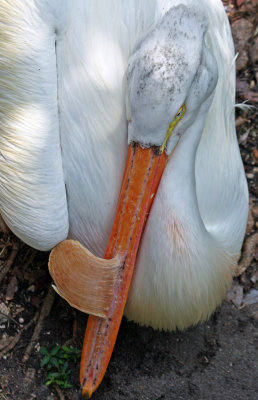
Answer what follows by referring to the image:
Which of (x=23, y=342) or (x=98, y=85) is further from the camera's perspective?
(x=23, y=342)

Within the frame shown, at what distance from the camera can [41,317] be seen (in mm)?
2566

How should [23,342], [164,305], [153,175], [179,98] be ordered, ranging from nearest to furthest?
[179,98]
[153,175]
[164,305]
[23,342]

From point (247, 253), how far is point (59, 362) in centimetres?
108

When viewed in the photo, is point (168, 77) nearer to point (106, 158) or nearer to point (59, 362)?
point (106, 158)

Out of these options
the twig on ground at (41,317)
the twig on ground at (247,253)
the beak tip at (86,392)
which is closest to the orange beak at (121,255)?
the beak tip at (86,392)

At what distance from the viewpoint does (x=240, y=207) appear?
8.46 feet

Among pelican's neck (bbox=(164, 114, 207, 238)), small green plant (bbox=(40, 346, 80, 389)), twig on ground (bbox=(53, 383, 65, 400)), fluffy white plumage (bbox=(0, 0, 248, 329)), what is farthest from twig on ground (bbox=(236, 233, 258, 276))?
twig on ground (bbox=(53, 383, 65, 400))

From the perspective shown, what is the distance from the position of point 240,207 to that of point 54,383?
3.69ft

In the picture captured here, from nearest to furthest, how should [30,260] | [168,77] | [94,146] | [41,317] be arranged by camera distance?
[168,77], [94,146], [41,317], [30,260]

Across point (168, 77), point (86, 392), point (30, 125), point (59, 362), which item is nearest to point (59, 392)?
point (59, 362)

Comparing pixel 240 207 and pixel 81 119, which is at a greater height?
pixel 81 119

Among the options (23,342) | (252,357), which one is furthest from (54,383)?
(252,357)

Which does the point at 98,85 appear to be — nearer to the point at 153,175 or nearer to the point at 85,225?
the point at 153,175

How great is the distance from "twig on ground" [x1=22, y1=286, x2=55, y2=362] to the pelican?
347 millimetres
